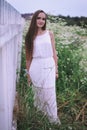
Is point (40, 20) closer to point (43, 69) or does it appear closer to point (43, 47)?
point (43, 47)

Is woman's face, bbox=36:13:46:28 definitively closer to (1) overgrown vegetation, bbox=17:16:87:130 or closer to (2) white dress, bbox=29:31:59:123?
(2) white dress, bbox=29:31:59:123

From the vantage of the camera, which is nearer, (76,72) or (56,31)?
(76,72)

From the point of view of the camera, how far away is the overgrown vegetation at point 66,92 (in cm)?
445

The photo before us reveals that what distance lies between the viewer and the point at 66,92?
6258 mm

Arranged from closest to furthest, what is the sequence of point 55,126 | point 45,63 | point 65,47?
point 55,126
point 45,63
point 65,47

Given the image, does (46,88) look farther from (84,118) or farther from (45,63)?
(84,118)

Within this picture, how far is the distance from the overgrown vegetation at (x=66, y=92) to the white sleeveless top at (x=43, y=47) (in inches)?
15.2

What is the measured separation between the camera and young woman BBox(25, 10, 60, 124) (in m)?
5.19

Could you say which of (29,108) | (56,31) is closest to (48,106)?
(29,108)

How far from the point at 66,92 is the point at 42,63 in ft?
3.85

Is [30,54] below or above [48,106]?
above

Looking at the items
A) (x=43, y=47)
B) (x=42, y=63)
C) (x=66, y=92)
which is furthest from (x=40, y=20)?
(x=66, y=92)

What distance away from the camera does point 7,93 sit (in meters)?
3.40

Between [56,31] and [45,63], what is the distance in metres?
4.27
